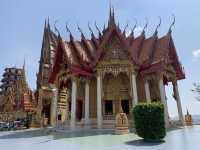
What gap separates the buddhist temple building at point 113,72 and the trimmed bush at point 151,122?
700cm

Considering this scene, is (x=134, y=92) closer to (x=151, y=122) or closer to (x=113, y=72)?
(x=113, y=72)

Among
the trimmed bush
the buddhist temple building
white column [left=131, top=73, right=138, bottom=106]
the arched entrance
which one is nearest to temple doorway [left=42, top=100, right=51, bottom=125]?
the buddhist temple building

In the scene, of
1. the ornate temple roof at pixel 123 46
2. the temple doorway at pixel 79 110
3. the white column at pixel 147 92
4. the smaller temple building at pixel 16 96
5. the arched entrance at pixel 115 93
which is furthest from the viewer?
the smaller temple building at pixel 16 96

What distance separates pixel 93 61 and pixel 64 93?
554 inches

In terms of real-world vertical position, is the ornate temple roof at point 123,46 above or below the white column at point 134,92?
above

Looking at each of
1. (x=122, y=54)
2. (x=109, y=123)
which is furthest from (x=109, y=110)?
(x=122, y=54)

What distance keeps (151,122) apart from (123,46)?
9.74 meters

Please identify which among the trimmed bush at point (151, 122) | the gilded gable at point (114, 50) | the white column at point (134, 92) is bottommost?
the trimmed bush at point (151, 122)

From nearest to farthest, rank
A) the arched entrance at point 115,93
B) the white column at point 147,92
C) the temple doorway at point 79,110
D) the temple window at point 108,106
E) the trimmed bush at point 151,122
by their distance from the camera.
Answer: the trimmed bush at point 151,122 < the white column at point 147,92 < the arched entrance at point 115,93 < the temple window at point 108,106 < the temple doorway at point 79,110

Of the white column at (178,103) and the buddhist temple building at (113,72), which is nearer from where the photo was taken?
Answer: the buddhist temple building at (113,72)

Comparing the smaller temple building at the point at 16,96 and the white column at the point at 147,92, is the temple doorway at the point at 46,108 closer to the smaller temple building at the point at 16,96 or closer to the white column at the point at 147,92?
the smaller temple building at the point at 16,96

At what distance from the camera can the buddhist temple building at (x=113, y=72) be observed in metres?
16.6

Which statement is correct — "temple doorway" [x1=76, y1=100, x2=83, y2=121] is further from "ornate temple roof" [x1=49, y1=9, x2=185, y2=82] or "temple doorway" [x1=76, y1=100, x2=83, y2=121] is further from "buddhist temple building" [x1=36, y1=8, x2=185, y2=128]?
"ornate temple roof" [x1=49, y1=9, x2=185, y2=82]

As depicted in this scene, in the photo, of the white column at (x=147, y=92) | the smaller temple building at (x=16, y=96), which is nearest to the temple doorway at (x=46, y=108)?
the smaller temple building at (x=16, y=96)
